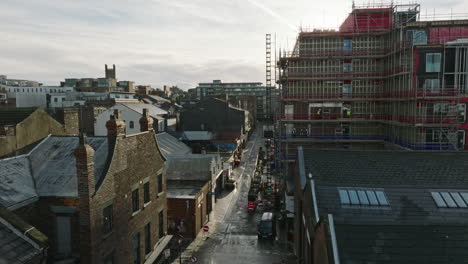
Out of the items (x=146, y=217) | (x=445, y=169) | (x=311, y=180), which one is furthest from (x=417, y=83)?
(x=146, y=217)

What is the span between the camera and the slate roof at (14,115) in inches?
851

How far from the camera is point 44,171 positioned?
57.8ft

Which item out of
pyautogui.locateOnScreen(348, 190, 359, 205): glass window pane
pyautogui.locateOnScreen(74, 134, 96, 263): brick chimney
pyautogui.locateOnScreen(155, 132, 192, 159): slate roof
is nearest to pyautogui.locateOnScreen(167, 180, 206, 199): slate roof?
pyautogui.locateOnScreen(155, 132, 192, 159): slate roof

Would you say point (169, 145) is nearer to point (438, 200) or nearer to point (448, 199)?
point (438, 200)

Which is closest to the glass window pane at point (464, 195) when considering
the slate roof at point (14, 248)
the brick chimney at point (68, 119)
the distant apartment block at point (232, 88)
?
the slate roof at point (14, 248)

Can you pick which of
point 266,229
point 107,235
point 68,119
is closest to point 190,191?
point 266,229

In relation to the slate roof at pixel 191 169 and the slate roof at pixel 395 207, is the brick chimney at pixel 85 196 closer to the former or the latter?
the slate roof at pixel 395 207

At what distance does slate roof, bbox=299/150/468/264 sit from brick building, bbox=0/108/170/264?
9.23 meters

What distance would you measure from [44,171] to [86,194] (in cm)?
384

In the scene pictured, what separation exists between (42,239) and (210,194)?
81.0 feet

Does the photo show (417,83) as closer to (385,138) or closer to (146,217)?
(385,138)

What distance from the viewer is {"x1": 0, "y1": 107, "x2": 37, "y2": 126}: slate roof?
70.9 feet

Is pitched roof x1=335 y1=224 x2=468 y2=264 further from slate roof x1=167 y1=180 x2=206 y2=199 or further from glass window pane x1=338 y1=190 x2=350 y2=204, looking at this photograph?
slate roof x1=167 y1=180 x2=206 y2=199

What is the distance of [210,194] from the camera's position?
3681 cm
